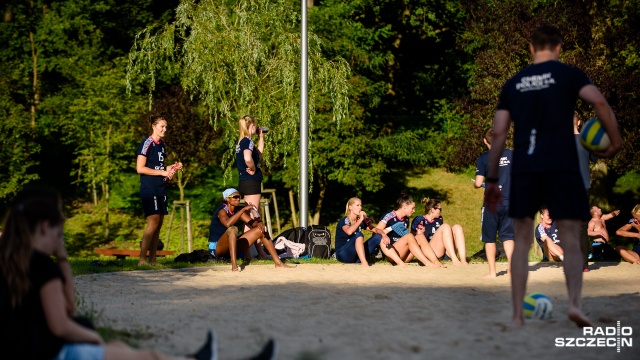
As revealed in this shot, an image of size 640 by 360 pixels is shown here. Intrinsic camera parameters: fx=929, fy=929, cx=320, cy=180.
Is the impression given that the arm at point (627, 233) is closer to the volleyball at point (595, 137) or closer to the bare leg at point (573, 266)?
the volleyball at point (595, 137)

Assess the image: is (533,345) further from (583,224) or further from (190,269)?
(190,269)

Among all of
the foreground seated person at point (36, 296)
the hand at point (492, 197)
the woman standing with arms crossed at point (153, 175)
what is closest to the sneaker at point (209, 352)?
the foreground seated person at point (36, 296)

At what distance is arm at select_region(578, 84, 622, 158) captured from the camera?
23.7 ft

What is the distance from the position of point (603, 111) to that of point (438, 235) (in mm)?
7958

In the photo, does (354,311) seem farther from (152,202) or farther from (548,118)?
(152,202)

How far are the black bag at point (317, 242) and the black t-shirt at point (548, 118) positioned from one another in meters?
10.1

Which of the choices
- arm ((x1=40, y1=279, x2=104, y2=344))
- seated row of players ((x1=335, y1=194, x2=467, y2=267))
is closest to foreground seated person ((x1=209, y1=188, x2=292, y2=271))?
seated row of players ((x1=335, y1=194, x2=467, y2=267))

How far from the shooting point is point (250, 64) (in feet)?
74.1

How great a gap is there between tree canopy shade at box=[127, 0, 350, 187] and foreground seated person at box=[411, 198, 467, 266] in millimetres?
7630

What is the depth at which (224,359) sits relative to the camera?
6125 mm

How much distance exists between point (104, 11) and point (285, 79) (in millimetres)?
15594

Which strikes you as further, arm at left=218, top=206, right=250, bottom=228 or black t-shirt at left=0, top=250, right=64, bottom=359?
arm at left=218, top=206, right=250, bottom=228

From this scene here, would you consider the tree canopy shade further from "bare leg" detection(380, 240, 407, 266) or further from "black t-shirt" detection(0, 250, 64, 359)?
"black t-shirt" detection(0, 250, 64, 359)

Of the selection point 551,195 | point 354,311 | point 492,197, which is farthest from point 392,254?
point 551,195
